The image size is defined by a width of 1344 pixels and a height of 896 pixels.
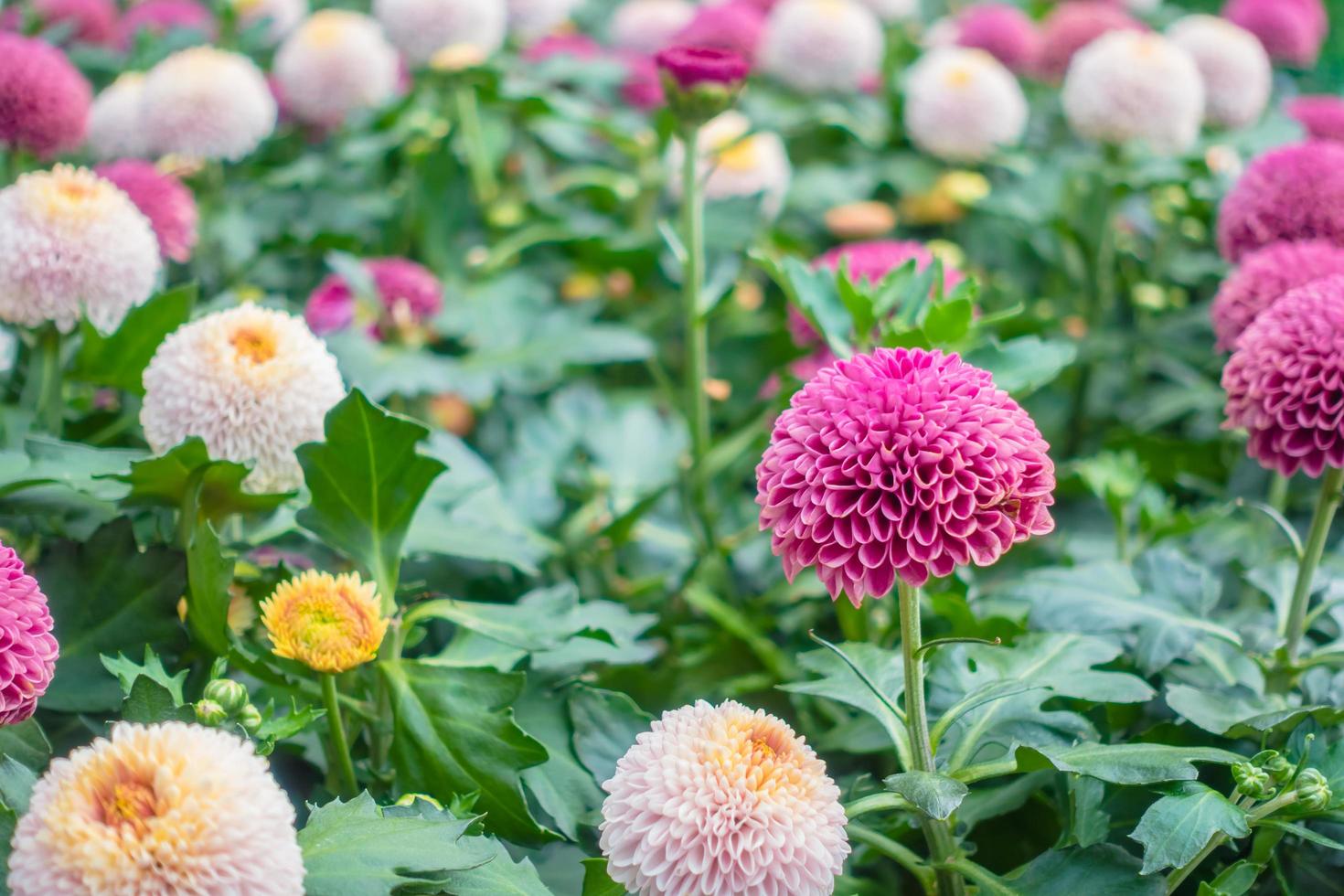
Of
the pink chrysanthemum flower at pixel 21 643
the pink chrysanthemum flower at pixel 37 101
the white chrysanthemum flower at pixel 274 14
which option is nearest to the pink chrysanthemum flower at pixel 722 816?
the pink chrysanthemum flower at pixel 21 643

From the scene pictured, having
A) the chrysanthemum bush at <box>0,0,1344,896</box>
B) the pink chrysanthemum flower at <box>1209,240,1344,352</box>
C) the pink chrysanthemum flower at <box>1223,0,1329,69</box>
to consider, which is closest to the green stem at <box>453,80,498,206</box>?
the chrysanthemum bush at <box>0,0,1344,896</box>

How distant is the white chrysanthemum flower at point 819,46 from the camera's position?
6.28 ft

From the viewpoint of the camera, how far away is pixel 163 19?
2188mm

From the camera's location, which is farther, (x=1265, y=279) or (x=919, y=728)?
(x=1265, y=279)

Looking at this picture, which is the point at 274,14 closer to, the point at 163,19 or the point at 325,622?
the point at 163,19

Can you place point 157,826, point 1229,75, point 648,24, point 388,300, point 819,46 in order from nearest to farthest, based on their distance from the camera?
point 157,826 → point 388,300 → point 1229,75 → point 819,46 → point 648,24

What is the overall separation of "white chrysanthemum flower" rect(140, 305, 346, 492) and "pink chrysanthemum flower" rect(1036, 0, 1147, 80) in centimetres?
149

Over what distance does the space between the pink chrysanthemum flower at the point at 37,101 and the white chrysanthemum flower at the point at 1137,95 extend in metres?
1.25

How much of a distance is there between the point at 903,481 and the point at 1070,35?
1.56 meters

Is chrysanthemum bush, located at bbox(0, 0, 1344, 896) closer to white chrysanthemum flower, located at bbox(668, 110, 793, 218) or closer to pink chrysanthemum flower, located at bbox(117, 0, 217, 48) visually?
white chrysanthemum flower, located at bbox(668, 110, 793, 218)

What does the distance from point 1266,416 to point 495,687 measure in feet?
1.91

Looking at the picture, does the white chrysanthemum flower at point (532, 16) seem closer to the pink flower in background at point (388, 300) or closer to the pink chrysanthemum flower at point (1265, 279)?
the pink flower in background at point (388, 300)

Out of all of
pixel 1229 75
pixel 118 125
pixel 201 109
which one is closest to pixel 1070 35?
pixel 1229 75

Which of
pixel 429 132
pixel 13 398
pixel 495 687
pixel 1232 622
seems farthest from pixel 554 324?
pixel 1232 622
